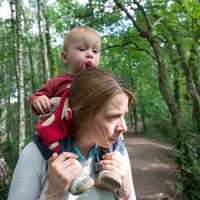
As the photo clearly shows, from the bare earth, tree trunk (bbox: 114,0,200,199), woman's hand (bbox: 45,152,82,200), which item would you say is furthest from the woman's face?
the bare earth

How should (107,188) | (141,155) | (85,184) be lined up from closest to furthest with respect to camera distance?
1. (85,184)
2. (107,188)
3. (141,155)

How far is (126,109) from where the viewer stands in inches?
59.8

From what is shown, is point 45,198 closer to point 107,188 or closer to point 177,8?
point 107,188

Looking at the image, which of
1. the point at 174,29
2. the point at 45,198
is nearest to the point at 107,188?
the point at 45,198

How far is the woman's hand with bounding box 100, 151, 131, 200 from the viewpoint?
1385 millimetres

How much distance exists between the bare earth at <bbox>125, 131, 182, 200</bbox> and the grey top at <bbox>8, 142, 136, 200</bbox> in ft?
20.3

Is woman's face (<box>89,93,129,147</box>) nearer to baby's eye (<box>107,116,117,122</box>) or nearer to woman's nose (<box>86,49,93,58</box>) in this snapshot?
baby's eye (<box>107,116,117,122</box>)

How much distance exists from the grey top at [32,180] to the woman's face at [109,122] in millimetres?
249

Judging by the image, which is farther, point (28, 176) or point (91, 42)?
point (91, 42)

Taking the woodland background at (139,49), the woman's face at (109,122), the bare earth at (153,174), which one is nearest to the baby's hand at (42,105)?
the woman's face at (109,122)

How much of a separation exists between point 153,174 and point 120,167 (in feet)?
31.3

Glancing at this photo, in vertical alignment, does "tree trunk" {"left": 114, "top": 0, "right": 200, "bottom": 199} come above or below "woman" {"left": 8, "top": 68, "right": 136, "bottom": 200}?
below

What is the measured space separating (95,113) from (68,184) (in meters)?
0.37

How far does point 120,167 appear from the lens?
1.41 meters
